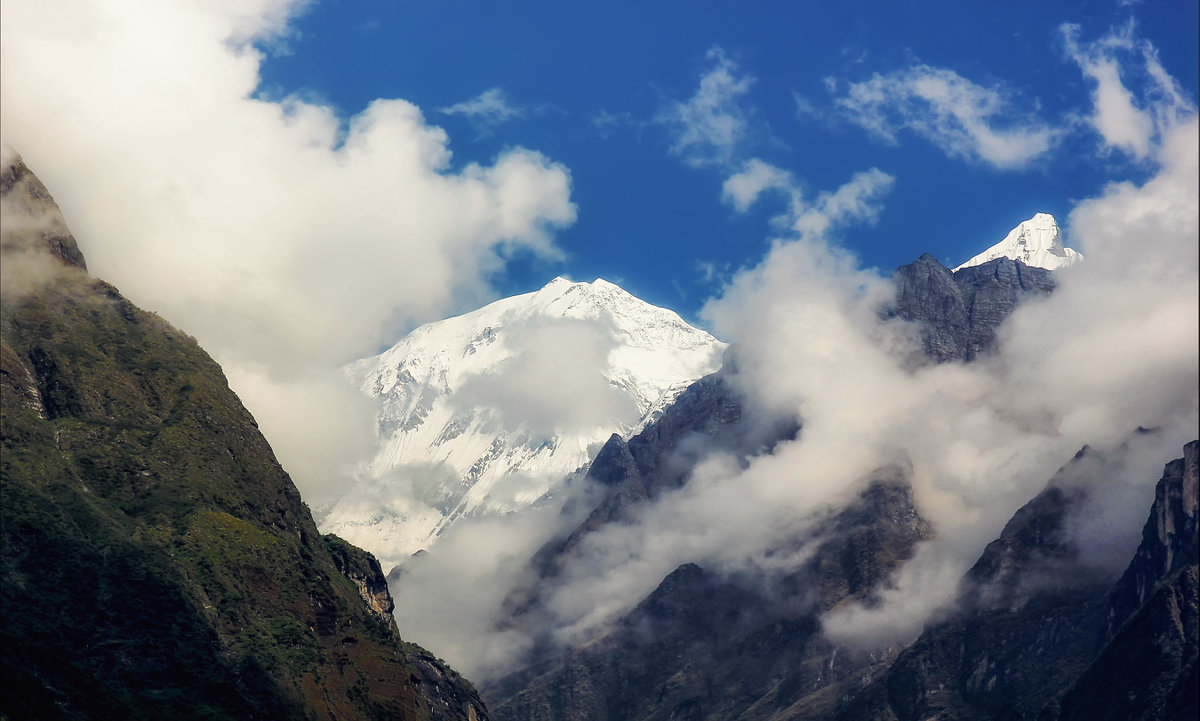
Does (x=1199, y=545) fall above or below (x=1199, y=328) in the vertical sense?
below

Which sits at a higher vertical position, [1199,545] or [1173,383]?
[1173,383]

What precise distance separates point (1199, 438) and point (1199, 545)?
78.1 ft

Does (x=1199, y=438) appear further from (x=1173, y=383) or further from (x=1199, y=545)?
(x=1199, y=545)

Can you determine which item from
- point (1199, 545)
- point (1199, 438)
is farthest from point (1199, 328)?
point (1199, 545)

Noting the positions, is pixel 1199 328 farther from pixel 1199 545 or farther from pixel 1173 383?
pixel 1199 545

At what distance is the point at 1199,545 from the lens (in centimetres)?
14025

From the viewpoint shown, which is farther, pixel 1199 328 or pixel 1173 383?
pixel 1173 383

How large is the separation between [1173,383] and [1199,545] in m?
17.2

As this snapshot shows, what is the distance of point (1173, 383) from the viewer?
134 m

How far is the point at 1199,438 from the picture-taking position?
396 ft

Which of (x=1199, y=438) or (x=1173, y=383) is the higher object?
(x=1173, y=383)

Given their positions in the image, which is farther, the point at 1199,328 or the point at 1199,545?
the point at 1199,545

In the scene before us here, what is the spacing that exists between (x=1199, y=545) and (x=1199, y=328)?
31097mm

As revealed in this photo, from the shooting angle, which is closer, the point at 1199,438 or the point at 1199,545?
the point at 1199,438
